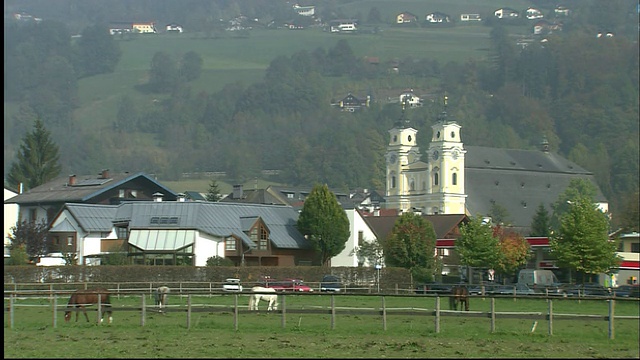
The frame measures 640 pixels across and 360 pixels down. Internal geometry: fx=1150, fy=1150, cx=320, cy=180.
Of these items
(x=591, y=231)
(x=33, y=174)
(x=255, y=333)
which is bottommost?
(x=255, y=333)

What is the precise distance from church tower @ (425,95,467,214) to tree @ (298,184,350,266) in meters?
96.0

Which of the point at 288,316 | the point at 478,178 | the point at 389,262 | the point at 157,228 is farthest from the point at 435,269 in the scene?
the point at 478,178

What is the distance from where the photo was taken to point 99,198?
9469 centimetres

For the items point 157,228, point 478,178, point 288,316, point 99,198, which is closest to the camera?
point 288,316

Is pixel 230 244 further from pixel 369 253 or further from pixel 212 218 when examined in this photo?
pixel 369 253

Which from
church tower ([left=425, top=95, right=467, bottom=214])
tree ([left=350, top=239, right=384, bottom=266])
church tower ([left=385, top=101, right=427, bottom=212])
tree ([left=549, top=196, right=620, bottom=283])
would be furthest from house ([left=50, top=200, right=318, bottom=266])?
church tower ([left=385, top=101, right=427, bottom=212])

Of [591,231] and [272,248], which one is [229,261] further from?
[591,231]

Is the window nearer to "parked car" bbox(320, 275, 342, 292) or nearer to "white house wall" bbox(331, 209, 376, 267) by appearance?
"white house wall" bbox(331, 209, 376, 267)

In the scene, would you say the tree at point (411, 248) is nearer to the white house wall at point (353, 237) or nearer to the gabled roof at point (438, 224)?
the white house wall at point (353, 237)

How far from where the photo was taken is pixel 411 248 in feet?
269

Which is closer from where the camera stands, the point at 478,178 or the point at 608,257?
the point at 608,257

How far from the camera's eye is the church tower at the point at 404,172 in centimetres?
19025

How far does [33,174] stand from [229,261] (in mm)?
61015

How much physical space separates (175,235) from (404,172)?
117m
